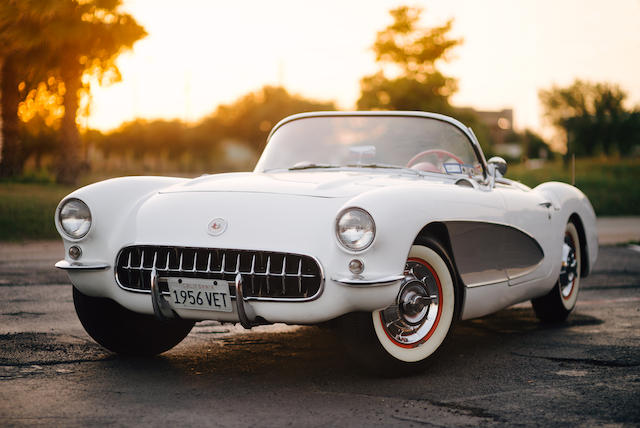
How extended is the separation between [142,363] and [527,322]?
3.01m

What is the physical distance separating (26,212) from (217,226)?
39.1 ft

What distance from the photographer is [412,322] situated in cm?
427

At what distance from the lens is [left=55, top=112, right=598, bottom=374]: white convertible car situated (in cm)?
390

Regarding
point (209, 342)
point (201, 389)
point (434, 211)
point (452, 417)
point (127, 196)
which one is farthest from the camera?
point (209, 342)

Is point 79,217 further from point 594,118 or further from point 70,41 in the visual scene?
point 594,118

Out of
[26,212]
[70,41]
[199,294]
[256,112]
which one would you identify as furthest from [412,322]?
[256,112]

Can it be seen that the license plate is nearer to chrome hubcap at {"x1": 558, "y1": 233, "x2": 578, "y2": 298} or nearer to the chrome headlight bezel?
the chrome headlight bezel

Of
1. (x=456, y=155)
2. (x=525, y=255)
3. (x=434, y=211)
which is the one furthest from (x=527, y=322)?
(x=434, y=211)

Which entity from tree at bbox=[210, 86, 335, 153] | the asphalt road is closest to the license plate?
the asphalt road

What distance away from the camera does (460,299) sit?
15.0ft

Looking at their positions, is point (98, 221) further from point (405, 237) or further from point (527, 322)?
point (527, 322)

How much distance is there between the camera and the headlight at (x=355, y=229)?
387 cm

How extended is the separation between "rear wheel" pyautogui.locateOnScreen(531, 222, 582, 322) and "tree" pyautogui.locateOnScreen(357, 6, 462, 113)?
1054 inches

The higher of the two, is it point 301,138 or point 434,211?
point 301,138
